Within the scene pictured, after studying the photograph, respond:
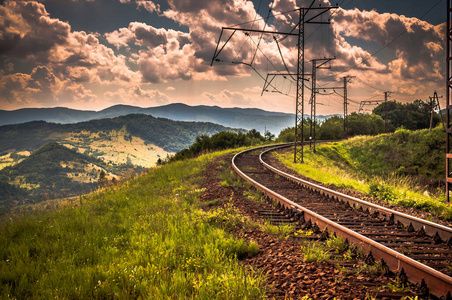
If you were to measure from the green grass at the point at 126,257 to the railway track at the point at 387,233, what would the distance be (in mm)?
1903

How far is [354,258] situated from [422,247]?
1.59m

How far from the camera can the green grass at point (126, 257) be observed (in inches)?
144

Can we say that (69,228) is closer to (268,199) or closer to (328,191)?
(268,199)

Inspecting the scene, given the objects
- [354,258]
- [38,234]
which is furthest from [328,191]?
[38,234]

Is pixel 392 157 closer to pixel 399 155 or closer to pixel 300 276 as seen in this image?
pixel 399 155

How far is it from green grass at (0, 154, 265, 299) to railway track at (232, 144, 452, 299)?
1903 millimetres

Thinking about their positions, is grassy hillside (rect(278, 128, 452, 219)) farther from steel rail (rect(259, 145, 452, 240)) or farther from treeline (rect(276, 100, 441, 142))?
steel rail (rect(259, 145, 452, 240))

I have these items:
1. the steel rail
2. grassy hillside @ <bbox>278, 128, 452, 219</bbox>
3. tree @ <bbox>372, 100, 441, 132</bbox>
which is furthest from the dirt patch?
tree @ <bbox>372, 100, 441, 132</bbox>

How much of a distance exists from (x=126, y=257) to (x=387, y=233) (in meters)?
5.42

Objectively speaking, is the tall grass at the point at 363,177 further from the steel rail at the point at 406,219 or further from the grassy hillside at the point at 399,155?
the steel rail at the point at 406,219

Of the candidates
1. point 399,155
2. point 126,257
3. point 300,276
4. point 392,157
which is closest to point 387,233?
point 300,276

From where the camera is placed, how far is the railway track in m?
3.69

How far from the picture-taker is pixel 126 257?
15.6 feet

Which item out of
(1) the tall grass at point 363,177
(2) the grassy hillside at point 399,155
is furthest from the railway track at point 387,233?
(2) the grassy hillside at point 399,155
